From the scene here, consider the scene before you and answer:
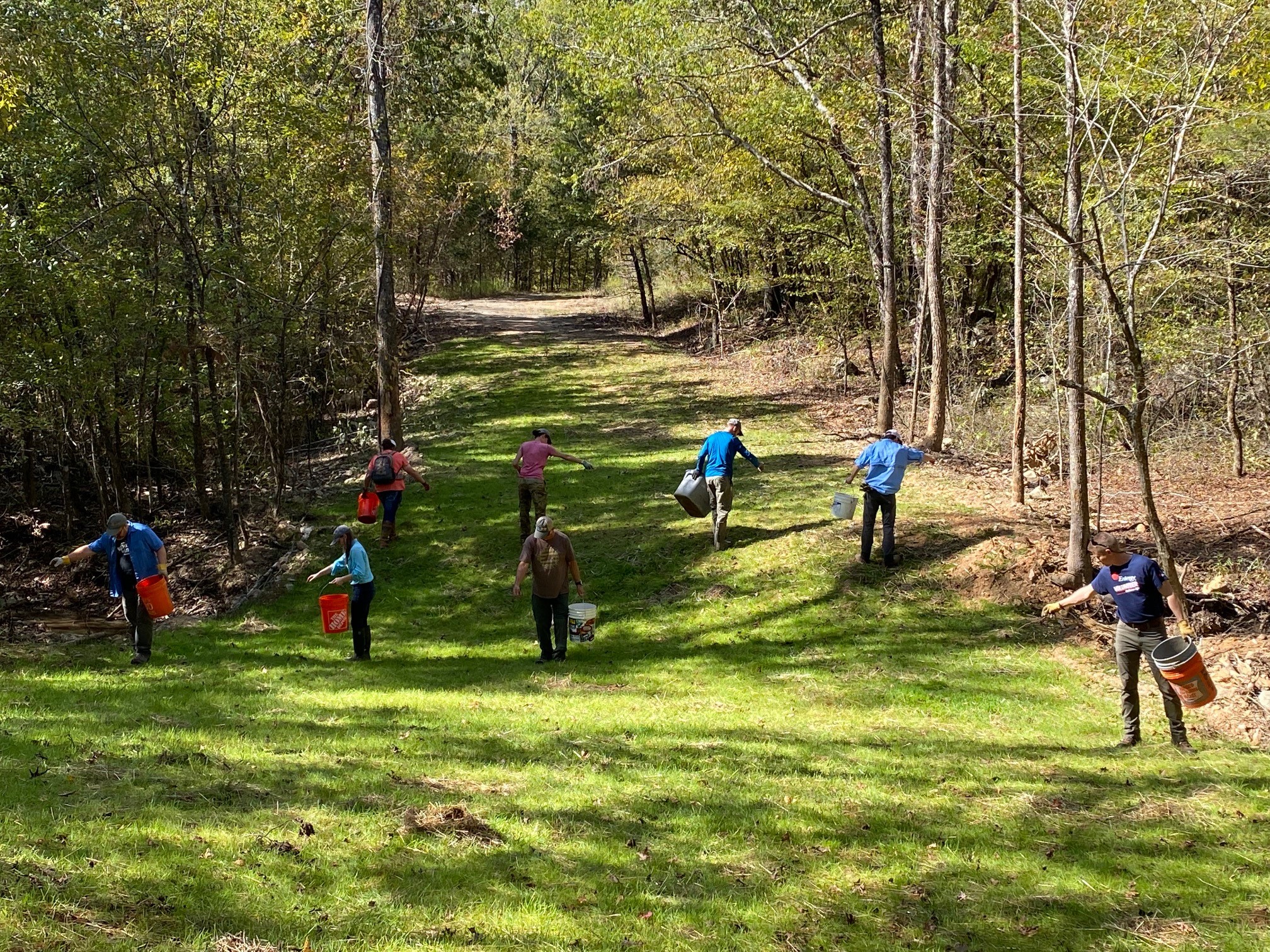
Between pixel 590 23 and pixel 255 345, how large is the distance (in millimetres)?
8965

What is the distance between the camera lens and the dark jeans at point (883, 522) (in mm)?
12875

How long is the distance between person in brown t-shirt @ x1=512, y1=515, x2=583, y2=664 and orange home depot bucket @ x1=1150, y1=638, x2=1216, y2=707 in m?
5.92

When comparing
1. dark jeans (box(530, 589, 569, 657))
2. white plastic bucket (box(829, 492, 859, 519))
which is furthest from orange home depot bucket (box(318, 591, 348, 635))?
white plastic bucket (box(829, 492, 859, 519))

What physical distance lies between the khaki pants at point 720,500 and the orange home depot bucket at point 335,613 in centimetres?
573

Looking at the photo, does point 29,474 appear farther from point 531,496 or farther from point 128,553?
point 531,496

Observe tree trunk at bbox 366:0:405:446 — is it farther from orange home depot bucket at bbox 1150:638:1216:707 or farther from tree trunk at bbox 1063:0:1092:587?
orange home depot bucket at bbox 1150:638:1216:707

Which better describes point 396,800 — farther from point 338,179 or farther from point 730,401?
point 730,401

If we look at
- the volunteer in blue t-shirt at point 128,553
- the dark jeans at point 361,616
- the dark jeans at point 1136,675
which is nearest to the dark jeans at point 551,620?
the dark jeans at point 361,616

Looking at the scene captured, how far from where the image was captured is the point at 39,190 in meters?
15.8

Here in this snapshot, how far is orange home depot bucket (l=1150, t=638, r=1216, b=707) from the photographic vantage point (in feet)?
25.3

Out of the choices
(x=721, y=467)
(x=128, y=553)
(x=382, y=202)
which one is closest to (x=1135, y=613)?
(x=721, y=467)

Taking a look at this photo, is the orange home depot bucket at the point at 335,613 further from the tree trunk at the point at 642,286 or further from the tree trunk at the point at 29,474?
the tree trunk at the point at 642,286

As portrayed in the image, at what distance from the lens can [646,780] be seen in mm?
7707

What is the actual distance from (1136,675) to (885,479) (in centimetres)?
481
